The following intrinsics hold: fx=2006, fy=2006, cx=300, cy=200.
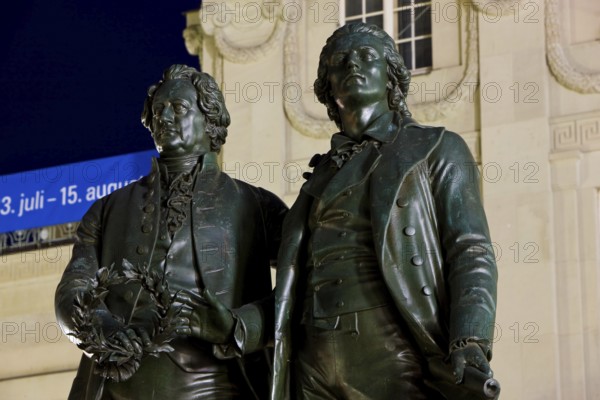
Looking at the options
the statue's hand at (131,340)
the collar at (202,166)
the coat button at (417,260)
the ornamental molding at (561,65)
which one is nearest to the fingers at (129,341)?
the statue's hand at (131,340)

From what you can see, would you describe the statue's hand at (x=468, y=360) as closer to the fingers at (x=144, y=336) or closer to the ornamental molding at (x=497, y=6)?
the fingers at (x=144, y=336)

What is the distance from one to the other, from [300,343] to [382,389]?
0.58m

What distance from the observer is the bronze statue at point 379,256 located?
941cm

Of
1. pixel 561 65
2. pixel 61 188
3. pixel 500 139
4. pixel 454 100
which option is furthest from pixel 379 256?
pixel 61 188

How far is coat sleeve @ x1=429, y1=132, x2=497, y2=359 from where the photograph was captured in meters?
9.22

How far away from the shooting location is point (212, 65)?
83.7ft

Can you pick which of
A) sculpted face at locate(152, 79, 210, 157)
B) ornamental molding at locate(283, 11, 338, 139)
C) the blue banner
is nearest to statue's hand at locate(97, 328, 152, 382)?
sculpted face at locate(152, 79, 210, 157)

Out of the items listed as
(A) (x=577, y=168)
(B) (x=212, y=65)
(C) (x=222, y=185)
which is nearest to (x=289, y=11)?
(B) (x=212, y=65)

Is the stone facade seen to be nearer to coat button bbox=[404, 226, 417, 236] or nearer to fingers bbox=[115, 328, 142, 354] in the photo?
coat button bbox=[404, 226, 417, 236]

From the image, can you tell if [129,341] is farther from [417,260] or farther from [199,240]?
[417,260]

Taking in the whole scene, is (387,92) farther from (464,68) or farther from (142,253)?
(464,68)

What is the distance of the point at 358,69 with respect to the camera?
32.9 ft

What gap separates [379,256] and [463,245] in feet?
1.32

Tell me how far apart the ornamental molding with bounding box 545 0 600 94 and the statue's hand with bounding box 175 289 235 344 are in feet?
45.4
